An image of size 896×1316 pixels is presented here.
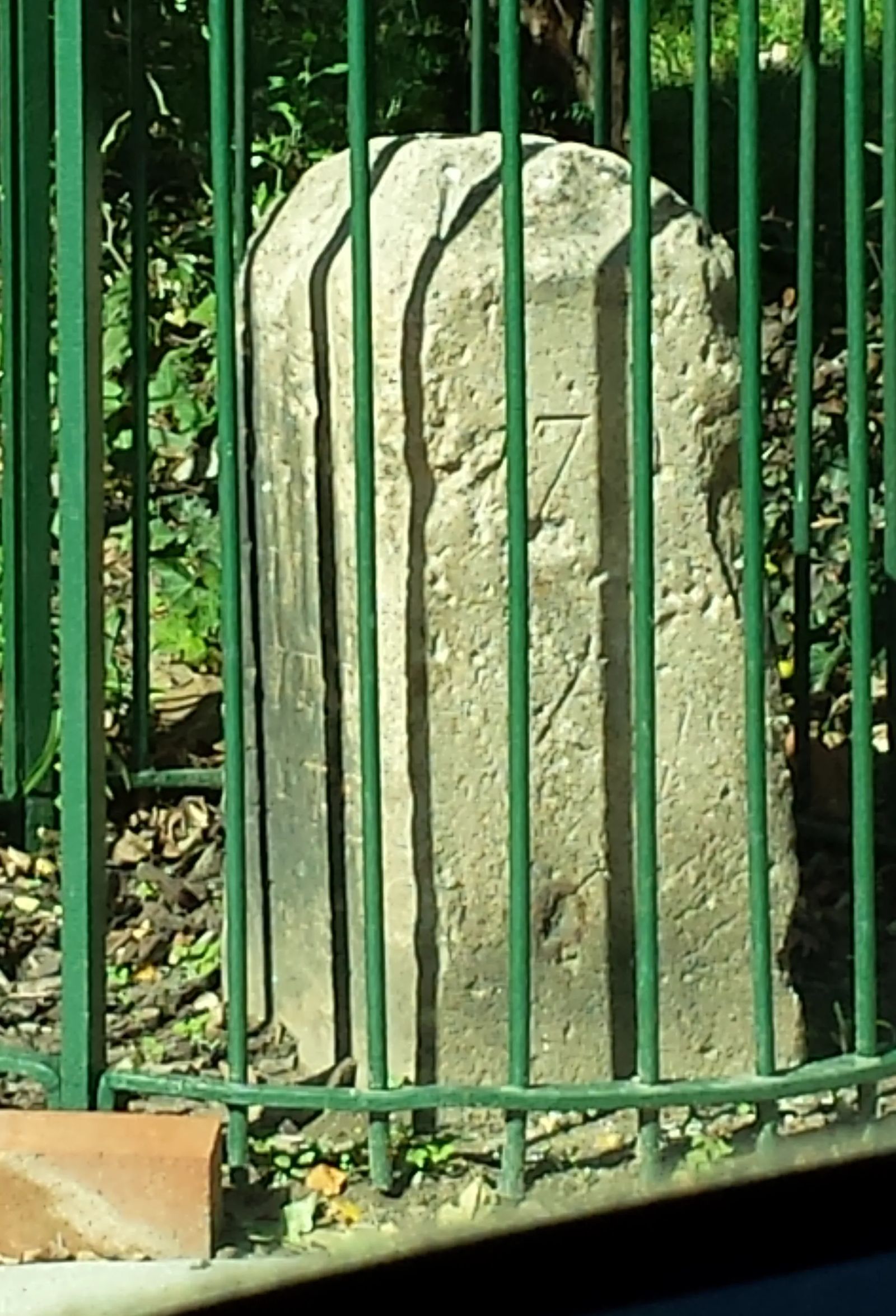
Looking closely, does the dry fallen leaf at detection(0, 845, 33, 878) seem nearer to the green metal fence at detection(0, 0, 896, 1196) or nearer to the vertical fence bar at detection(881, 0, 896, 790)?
the green metal fence at detection(0, 0, 896, 1196)

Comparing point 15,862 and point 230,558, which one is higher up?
point 230,558

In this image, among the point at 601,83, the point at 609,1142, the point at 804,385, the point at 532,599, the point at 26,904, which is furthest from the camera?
the point at 26,904

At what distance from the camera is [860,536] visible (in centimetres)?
357

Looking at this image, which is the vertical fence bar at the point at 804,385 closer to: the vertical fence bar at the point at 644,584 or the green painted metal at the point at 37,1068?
the vertical fence bar at the point at 644,584

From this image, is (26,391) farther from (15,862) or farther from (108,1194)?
(108,1194)

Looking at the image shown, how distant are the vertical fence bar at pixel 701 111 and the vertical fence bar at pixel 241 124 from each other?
70cm

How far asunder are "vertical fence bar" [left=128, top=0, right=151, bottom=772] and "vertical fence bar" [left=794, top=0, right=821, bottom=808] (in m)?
1.05

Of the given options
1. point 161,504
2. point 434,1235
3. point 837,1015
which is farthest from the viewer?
point 161,504

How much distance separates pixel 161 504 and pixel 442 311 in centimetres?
217

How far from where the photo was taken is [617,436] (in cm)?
363

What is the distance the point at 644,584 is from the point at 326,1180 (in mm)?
906

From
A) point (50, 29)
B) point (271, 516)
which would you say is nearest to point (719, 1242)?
point (271, 516)

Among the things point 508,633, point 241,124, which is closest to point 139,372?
point 241,124

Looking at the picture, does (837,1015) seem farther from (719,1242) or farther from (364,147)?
(719,1242)
